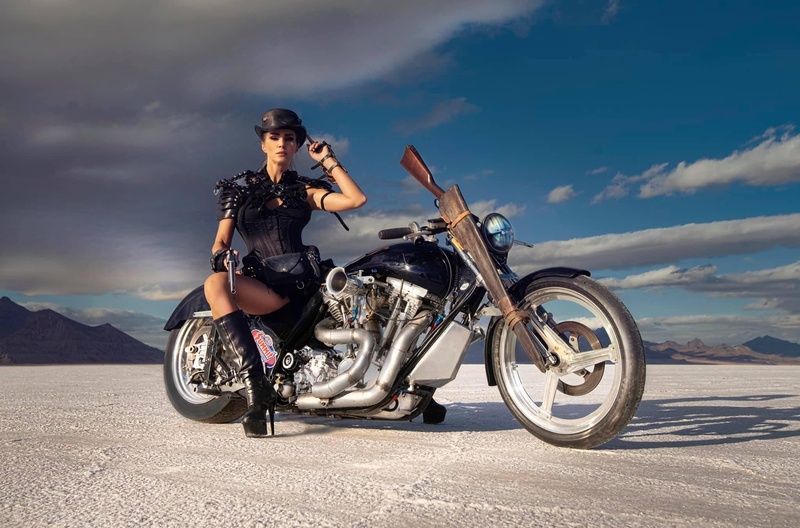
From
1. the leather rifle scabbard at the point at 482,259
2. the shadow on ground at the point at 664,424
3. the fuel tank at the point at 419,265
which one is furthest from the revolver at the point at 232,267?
the leather rifle scabbard at the point at 482,259

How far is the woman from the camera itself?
3947 millimetres

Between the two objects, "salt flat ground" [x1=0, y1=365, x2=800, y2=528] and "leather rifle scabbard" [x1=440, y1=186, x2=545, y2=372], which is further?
"leather rifle scabbard" [x1=440, y1=186, x2=545, y2=372]

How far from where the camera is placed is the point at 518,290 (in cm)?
353

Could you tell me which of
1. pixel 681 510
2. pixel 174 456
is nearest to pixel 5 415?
pixel 174 456

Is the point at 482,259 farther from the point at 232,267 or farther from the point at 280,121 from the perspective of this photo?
the point at 280,121

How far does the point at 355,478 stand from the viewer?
2.55 metres

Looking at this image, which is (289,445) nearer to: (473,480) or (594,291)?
(473,480)

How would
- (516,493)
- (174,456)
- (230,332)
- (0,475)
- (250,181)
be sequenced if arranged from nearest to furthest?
(516,493) → (0,475) → (174,456) → (230,332) → (250,181)

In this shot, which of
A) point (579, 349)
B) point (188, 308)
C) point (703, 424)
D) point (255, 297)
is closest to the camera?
point (579, 349)

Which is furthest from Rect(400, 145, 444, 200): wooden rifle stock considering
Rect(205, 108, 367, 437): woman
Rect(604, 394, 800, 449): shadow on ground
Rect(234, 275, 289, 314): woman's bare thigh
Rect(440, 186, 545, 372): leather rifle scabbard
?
Rect(604, 394, 800, 449): shadow on ground

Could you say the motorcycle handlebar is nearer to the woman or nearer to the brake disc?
the woman

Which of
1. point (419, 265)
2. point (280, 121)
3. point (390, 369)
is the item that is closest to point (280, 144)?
point (280, 121)

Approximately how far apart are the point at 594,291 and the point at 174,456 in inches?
88.6

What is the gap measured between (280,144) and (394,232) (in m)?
1.37
